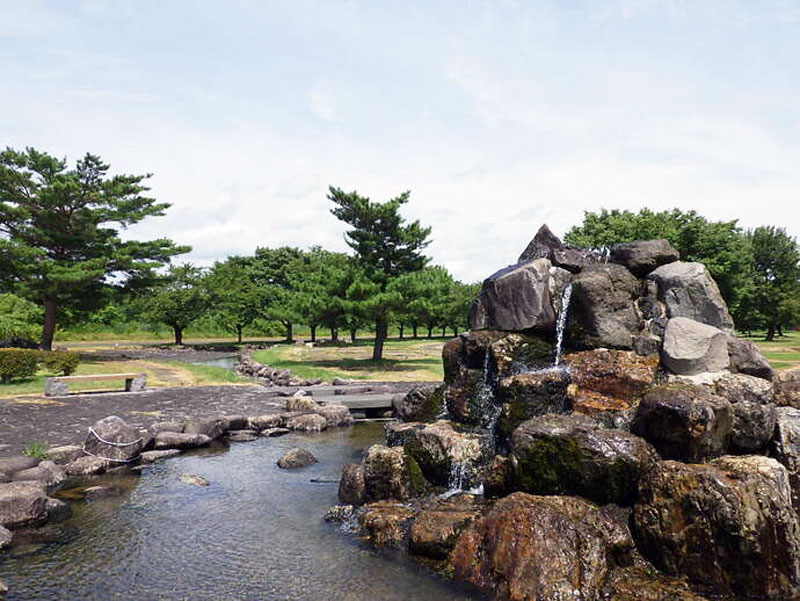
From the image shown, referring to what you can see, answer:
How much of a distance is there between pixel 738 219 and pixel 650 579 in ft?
169

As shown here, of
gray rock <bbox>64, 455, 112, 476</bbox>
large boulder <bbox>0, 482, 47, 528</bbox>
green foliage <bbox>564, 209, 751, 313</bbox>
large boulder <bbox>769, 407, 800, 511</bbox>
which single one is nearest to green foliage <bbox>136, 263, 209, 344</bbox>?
green foliage <bbox>564, 209, 751, 313</bbox>

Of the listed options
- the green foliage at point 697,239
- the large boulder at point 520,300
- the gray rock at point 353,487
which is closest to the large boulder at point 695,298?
the large boulder at point 520,300

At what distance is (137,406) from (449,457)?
1382cm

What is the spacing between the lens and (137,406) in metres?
20.4

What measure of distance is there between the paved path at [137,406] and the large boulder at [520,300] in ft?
30.8

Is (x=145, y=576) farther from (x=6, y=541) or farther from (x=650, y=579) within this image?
(x=650, y=579)

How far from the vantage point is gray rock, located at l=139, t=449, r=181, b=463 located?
14.7 m

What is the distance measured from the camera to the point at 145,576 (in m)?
8.38

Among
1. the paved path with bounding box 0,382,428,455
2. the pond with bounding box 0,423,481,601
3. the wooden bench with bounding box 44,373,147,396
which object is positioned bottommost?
the pond with bounding box 0,423,481,601

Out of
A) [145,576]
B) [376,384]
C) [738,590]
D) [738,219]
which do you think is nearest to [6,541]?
[145,576]

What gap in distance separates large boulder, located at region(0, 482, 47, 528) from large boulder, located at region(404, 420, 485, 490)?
23.8 feet

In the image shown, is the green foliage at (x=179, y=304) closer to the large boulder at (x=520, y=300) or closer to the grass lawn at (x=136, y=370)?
the grass lawn at (x=136, y=370)

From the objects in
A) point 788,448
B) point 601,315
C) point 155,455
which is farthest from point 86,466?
point 788,448

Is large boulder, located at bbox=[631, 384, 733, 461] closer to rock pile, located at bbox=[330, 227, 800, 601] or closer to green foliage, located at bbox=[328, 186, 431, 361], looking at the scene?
rock pile, located at bbox=[330, 227, 800, 601]
